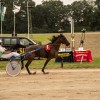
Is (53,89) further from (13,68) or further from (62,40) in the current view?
(62,40)

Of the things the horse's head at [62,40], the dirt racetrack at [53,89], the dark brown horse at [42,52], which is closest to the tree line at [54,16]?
the horse's head at [62,40]

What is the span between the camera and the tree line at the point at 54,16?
338 ft

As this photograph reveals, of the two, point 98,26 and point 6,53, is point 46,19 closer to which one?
point 98,26

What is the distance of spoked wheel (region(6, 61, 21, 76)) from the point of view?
17.5 meters

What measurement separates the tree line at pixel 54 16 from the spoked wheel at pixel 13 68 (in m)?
A: 80.8

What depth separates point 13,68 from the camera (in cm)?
1762

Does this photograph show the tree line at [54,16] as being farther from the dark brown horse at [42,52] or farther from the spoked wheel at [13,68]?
the spoked wheel at [13,68]

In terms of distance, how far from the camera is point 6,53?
57.9 ft

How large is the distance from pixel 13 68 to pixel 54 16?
98293mm

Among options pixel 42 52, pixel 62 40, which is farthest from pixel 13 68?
pixel 62 40

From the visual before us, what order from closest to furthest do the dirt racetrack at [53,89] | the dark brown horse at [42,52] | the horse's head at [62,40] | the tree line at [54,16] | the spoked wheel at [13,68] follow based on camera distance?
the dirt racetrack at [53,89] < the spoked wheel at [13,68] < the dark brown horse at [42,52] < the horse's head at [62,40] < the tree line at [54,16]

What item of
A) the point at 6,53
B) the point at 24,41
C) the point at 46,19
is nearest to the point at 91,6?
the point at 46,19

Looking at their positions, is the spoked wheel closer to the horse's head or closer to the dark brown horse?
the dark brown horse

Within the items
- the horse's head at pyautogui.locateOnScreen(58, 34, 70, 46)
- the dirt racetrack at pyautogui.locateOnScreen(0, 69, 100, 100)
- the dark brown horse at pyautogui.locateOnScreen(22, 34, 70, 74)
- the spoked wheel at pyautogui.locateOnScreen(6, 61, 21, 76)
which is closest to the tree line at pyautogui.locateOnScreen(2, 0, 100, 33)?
the horse's head at pyautogui.locateOnScreen(58, 34, 70, 46)
